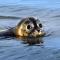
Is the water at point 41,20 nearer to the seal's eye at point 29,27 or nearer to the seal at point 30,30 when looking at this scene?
the seal at point 30,30

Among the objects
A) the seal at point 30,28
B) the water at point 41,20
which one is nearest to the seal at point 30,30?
the seal at point 30,28

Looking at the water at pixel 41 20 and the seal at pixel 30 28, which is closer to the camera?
the water at pixel 41 20

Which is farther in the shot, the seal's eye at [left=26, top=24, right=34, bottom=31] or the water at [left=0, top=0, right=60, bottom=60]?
the seal's eye at [left=26, top=24, right=34, bottom=31]

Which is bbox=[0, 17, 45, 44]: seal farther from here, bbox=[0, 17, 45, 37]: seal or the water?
the water

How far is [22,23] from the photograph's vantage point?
9180 mm

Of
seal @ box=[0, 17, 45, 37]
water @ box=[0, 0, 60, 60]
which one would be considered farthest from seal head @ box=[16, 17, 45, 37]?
water @ box=[0, 0, 60, 60]

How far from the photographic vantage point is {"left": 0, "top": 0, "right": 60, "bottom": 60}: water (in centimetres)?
815

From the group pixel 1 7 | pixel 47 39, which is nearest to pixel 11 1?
pixel 1 7

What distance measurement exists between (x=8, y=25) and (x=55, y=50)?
3.75 meters

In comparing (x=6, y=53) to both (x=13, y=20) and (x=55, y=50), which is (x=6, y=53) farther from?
(x=13, y=20)

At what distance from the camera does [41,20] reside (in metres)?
12.7

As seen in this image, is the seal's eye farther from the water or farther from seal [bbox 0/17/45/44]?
the water

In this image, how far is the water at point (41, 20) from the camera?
8.15 metres

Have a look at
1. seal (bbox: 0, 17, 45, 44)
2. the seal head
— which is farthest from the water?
the seal head
